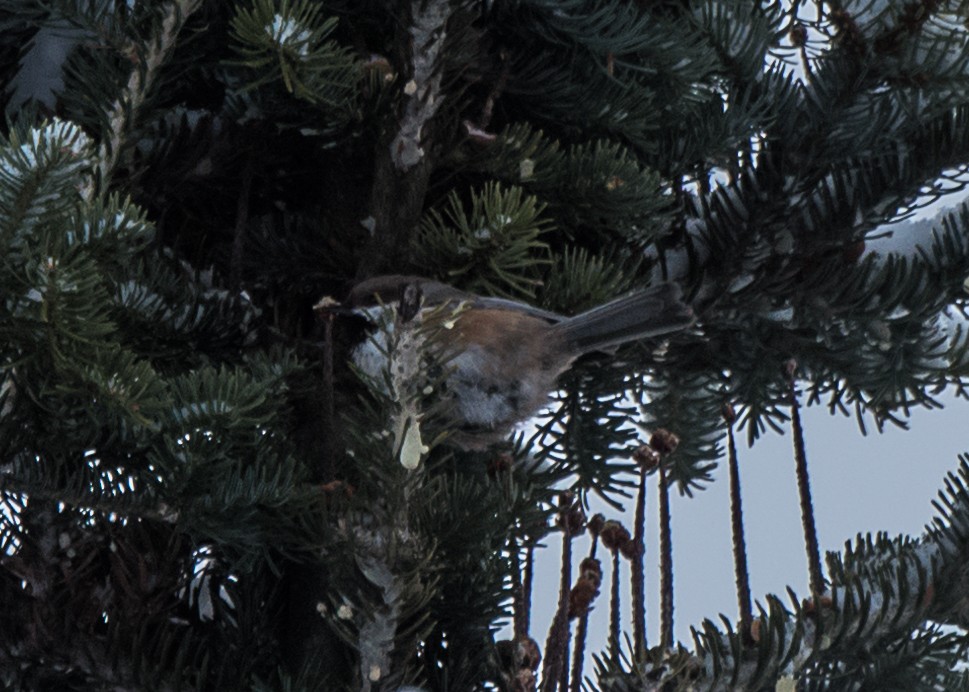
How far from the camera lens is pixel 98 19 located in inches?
46.9

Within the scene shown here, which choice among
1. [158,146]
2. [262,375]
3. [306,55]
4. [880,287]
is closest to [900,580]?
[880,287]

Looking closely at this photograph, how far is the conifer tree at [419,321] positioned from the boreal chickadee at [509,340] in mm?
31

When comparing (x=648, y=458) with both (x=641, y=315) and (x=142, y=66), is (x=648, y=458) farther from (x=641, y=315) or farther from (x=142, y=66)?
(x=142, y=66)

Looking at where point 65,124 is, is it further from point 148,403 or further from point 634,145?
point 634,145

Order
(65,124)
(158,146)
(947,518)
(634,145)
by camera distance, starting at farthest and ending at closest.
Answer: (634,145) < (158,146) < (947,518) < (65,124)

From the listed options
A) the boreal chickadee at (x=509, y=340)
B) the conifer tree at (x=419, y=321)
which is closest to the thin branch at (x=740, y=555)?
the conifer tree at (x=419, y=321)

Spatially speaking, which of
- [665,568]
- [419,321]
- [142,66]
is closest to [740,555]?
[665,568]

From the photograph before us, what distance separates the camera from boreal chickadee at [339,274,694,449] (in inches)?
48.1

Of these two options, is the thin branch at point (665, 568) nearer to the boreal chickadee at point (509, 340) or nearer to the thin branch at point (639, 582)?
the thin branch at point (639, 582)

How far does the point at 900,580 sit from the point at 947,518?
99mm

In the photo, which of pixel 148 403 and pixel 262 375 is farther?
pixel 262 375

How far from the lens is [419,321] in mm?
1002

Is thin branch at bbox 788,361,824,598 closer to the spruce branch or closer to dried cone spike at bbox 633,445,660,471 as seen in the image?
dried cone spike at bbox 633,445,660,471

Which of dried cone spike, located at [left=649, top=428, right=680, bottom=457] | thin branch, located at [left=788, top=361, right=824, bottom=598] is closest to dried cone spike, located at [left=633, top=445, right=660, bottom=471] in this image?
dried cone spike, located at [left=649, top=428, right=680, bottom=457]
